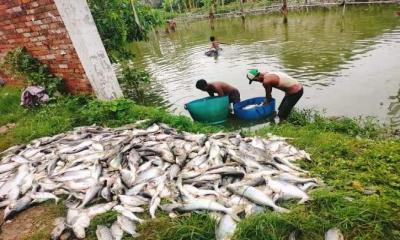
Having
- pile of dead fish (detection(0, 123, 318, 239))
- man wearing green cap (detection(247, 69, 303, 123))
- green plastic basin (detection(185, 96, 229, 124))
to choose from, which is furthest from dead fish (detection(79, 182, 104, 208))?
man wearing green cap (detection(247, 69, 303, 123))

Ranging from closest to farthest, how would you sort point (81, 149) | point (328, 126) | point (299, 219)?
point (299, 219) < point (81, 149) < point (328, 126)

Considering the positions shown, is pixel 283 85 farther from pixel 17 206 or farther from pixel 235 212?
pixel 17 206

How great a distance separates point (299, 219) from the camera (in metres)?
3.03

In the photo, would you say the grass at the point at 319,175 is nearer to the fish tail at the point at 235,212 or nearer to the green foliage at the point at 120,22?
the fish tail at the point at 235,212

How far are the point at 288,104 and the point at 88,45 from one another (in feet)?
15.5

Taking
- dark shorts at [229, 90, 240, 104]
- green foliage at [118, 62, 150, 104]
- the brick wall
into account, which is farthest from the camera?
green foliage at [118, 62, 150, 104]

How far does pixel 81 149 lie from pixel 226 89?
14.9ft

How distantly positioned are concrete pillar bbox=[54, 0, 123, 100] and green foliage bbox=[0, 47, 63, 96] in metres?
1.33

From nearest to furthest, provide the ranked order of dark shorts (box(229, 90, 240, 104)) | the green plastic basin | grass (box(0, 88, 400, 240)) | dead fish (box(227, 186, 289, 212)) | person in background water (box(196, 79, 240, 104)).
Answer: grass (box(0, 88, 400, 240))
dead fish (box(227, 186, 289, 212))
the green plastic basin
person in background water (box(196, 79, 240, 104))
dark shorts (box(229, 90, 240, 104))

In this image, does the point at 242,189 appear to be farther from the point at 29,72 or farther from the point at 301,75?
the point at 301,75

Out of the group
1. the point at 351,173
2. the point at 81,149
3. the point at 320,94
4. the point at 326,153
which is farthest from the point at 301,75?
the point at 81,149

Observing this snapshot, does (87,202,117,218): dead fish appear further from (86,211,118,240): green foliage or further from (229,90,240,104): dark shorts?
(229,90,240,104): dark shorts

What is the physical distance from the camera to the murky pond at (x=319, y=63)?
27.8 feet

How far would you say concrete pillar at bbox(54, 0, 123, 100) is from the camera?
6629 millimetres
